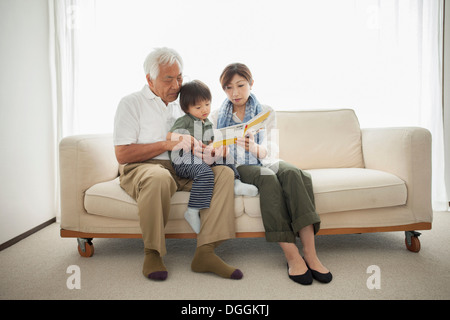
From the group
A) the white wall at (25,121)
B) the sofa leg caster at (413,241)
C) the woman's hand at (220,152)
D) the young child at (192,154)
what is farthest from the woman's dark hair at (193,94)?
the sofa leg caster at (413,241)

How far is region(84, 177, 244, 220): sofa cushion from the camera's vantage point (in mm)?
1439

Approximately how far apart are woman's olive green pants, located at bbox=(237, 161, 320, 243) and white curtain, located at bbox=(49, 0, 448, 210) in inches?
47.5

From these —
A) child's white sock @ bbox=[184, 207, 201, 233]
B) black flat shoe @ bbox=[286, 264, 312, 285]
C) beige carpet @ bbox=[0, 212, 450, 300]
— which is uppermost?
child's white sock @ bbox=[184, 207, 201, 233]

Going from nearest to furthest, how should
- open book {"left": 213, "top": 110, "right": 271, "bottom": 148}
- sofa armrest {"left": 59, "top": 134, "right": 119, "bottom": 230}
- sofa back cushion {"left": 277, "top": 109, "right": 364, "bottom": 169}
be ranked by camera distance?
open book {"left": 213, "top": 110, "right": 271, "bottom": 148} < sofa armrest {"left": 59, "top": 134, "right": 119, "bottom": 230} < sofa back cushion {"left": 277, "top": 109, "right": 364, "bottom": 169}

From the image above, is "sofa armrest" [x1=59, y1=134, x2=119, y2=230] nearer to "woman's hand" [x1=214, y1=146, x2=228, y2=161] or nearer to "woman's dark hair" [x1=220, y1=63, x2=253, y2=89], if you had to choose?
"woman's hand" [x1=214, y1=146, x2=228, y2=161]

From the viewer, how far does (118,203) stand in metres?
1.45

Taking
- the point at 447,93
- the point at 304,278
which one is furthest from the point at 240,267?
the point at 447,93

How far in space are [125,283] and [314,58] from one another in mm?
2133

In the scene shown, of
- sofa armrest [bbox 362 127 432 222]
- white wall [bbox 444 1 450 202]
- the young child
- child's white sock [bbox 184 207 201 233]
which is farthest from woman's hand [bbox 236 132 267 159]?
white wall [bbox 444 1 450 202]

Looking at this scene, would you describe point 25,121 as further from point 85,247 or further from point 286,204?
point 286,204

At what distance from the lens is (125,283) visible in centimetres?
128

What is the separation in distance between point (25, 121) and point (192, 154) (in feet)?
4.30
